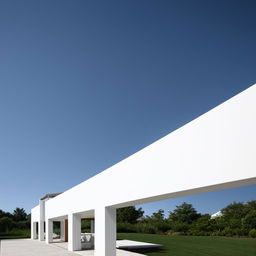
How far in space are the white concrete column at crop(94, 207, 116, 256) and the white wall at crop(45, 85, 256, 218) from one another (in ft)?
4.50

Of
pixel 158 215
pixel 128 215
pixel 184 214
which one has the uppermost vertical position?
pixel 184 214

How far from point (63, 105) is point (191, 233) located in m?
20.0

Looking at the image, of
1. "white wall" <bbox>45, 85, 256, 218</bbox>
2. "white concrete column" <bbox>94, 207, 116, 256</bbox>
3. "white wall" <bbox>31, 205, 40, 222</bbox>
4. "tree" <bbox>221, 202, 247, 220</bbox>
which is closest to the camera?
"white wall" <bbox>45, 85, 256, 218</bbox>

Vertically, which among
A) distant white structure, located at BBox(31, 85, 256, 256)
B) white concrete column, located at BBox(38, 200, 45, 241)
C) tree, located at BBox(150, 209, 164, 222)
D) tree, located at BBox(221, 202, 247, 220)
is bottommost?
tree, located at BBox(150, 209, 164, 222)

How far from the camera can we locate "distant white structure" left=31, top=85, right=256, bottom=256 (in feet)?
22.9

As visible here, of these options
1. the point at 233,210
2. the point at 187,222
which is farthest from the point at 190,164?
the point at 233,210

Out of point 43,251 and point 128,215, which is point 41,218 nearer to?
point 43,251

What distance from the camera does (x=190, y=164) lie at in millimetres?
8516

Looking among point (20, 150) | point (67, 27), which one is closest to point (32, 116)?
point (20, 150)

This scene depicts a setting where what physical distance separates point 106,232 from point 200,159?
6.94m

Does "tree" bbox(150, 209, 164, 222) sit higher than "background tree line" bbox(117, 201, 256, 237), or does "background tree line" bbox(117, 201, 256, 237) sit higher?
"background tree line" bbox(117, 201, 256, 237)

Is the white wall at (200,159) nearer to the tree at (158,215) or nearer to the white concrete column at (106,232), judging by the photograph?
the white concrete column at (106,232)

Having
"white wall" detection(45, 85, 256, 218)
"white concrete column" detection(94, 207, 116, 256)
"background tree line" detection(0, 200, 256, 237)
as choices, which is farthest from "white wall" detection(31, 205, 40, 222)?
"white wall" detection(45, 85, 256, 218)

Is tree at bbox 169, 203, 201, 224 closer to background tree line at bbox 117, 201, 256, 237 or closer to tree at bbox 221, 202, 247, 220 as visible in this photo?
background tree line at bbox 117, 201, 256, 237
